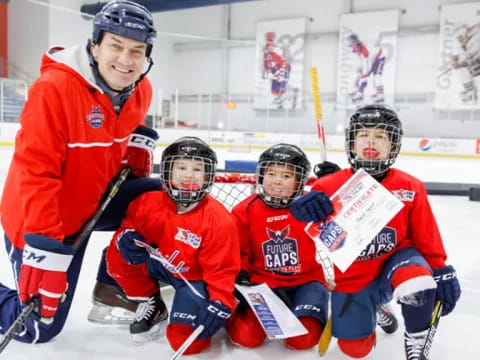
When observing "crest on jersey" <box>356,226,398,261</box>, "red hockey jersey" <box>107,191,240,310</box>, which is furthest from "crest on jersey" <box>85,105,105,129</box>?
"crest on jersey" <box>356,226,398,261</box>

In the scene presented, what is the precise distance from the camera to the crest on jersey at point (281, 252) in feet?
5.02

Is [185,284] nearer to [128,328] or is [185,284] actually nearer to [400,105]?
[128,328]

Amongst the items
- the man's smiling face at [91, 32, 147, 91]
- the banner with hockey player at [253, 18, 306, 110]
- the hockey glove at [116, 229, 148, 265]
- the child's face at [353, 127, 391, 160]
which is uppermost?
the banner with hockey player at [253, 18, 306, 110]

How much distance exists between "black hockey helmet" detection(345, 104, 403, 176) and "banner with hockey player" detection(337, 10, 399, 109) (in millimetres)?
10999

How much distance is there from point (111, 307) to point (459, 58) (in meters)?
11.5

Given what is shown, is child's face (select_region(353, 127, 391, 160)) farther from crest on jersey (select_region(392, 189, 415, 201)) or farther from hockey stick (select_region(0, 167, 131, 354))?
hockey stick (select_region(0, 167, 131, 354))

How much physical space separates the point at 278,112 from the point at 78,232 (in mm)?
11937

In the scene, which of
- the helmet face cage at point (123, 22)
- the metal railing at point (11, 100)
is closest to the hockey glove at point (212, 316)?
the helmet face cage at point (123, 22)

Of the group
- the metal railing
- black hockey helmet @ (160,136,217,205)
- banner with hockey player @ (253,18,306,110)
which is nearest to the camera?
black hockey helmet @ (160,136,217,205)

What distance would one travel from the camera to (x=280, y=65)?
13.0 meters

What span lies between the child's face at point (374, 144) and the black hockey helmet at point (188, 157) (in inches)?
17.5

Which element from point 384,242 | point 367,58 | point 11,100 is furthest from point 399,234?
point 367,58

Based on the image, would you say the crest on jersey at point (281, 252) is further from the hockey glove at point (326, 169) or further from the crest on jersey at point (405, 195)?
the crest on jersey at point (405, 195)

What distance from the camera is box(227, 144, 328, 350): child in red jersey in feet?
4.99
